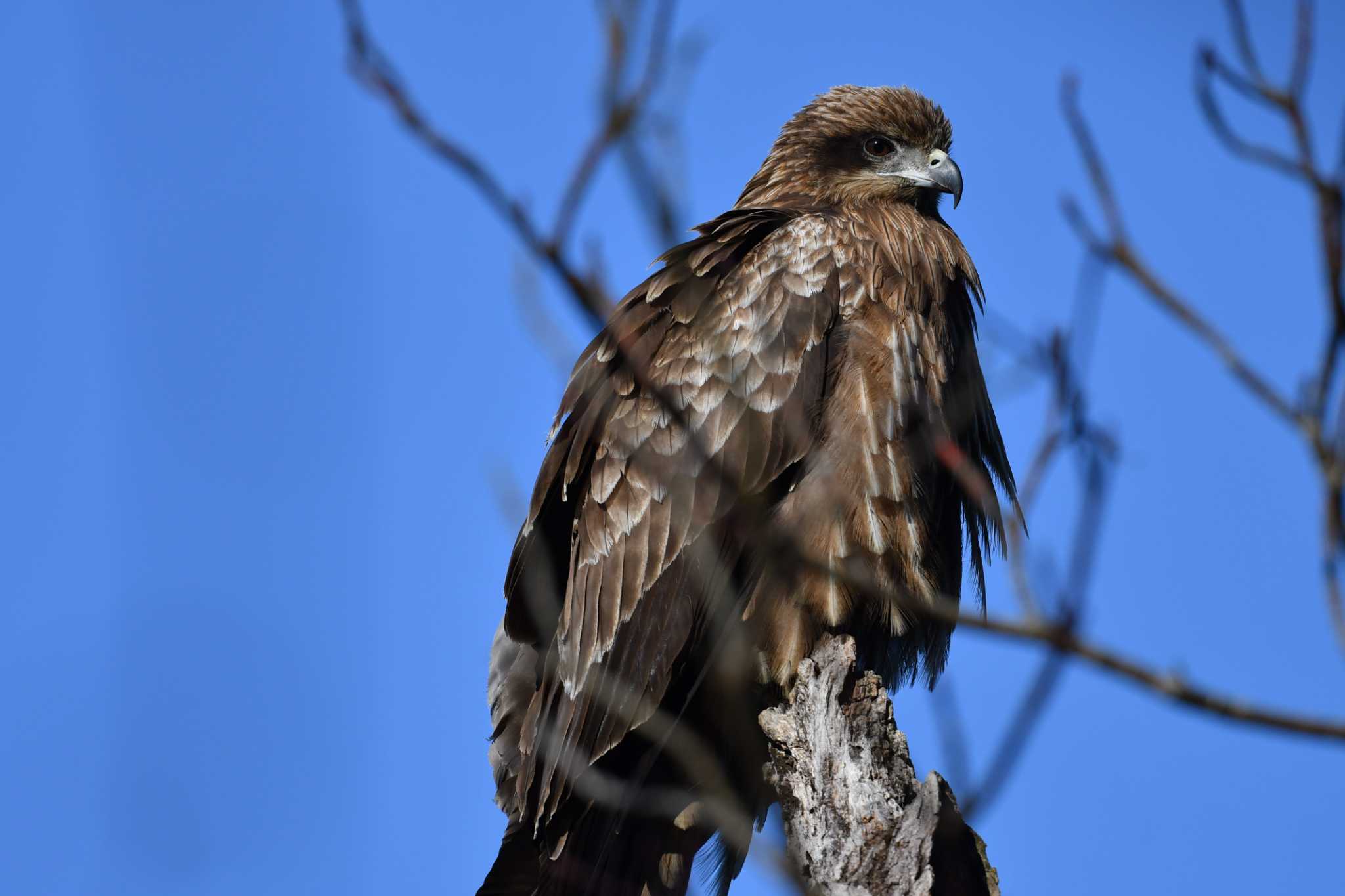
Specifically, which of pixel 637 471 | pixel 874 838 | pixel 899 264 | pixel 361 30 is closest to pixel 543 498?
pixel 637 471

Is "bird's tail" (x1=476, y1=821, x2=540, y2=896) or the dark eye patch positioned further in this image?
the dark eye patch

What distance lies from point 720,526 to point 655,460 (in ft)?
1.16

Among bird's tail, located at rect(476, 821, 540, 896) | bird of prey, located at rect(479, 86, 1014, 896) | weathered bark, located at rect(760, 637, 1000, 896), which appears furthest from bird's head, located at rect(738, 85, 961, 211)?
bird's tail, located at rect(476, 821, 540, 896)

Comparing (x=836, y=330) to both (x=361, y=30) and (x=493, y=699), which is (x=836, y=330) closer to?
(x=493, y=699)

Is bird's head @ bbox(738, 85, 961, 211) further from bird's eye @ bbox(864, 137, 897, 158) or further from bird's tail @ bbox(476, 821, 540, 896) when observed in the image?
bird's tail @ bbox(476, 821, 540, 896)

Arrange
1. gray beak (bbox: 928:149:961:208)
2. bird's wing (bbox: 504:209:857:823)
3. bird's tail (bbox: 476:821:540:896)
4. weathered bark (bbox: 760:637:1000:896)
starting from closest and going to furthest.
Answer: weathered bark (bbox: 760:637:1000:896)
bird's tail (bbox: 476:821:540:896)
bird's wing (bbox: 504:209:857:823)
gray beak (bbox: 928:149:961:208)

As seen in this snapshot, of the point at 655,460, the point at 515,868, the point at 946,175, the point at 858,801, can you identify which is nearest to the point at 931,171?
the point at 946,175

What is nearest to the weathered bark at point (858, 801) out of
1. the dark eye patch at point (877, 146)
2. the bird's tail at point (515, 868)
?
the bird's tail at point (515, 868)

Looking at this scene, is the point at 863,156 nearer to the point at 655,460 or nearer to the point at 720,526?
the point at 655,460

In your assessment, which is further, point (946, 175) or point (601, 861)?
point (946, 175)

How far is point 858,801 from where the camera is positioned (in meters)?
3.87

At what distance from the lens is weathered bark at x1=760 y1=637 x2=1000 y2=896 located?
3.66m

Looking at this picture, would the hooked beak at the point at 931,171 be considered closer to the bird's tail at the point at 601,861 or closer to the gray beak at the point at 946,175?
the gray beak at the point at 946,175

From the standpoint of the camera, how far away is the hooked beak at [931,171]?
6.15m
